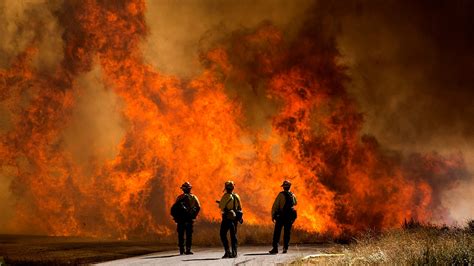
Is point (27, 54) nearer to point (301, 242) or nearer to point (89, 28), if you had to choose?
point (89, 28)

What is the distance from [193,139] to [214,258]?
18.3 metres

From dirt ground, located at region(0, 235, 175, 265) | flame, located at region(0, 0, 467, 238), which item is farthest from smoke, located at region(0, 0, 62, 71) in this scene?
dirt ground, located at region(0, 235, 175, 265)

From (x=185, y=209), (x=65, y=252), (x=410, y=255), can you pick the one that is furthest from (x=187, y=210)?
(x=410, y=255)

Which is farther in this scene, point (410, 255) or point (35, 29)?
point (35, 29)

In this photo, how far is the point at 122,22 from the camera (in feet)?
129

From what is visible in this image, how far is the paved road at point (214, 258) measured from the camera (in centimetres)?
1828

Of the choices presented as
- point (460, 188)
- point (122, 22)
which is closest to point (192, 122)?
point (122, 22)

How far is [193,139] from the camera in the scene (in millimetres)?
37500

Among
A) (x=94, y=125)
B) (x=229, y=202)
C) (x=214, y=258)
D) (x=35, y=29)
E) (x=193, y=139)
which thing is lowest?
(x=214, y=258)

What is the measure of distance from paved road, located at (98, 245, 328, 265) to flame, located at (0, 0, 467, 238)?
11575mm

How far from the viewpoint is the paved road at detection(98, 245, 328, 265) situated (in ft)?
60.0

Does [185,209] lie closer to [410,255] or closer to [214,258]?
[214,258]

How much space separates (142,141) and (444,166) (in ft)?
80.0

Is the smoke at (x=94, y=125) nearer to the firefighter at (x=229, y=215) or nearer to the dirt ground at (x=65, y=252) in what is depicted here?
the dirt ground at (x=65, y=252)
